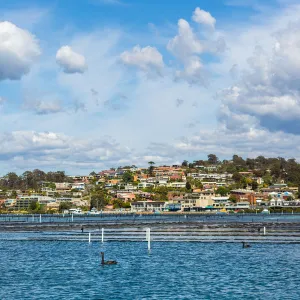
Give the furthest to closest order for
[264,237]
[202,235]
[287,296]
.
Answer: [202,235]
[264,237]
[287,296]

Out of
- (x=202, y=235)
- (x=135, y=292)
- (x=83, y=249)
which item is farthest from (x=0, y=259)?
(x=202, y=235)

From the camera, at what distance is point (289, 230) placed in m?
106

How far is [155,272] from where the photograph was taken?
189ft

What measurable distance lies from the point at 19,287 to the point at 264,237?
48.2 meters

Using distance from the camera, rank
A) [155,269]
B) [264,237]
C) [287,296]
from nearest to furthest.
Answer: [287,296], [155,269], [264,237]

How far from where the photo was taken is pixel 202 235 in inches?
3920

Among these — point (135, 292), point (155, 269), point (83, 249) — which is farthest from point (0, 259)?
point (135, 292)

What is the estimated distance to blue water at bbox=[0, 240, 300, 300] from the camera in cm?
4669

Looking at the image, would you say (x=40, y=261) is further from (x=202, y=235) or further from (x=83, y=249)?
(x=202, y=235)

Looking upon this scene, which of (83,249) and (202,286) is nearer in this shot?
(202,286)

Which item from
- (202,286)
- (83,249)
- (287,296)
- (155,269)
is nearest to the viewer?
(287,296)

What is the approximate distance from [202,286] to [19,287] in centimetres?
1365

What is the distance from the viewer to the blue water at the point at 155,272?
46688mm

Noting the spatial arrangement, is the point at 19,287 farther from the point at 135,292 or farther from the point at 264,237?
the point at 264,237
